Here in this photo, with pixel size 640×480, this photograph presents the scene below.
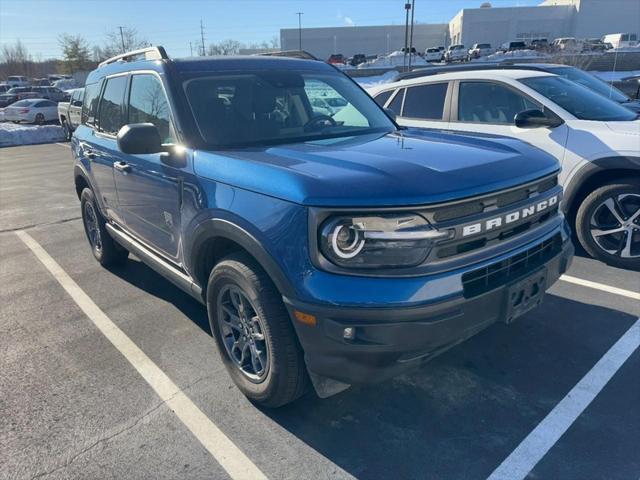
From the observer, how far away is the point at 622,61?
31219mm

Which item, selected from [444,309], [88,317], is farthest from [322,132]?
[88,317]

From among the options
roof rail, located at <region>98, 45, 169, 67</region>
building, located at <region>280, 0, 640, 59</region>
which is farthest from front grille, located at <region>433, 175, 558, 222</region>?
building, located at <region>280, 0, 640, 59</region>

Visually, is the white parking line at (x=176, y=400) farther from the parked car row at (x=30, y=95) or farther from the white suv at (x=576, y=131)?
the parked car row at (x=30, y=95)

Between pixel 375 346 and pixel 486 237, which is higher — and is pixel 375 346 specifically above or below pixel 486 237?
below

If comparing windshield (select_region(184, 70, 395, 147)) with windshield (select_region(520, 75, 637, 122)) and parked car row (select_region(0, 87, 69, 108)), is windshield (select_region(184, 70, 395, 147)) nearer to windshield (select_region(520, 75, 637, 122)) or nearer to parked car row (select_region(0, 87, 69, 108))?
windshield (select_region(520, 75, 637, 122))

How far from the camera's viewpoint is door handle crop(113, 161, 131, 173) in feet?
12.4

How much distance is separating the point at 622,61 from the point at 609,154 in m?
33.1

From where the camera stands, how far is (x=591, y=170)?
4.69 meters

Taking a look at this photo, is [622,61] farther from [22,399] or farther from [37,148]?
[22,399]

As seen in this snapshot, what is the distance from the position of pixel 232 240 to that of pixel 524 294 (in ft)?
5.20

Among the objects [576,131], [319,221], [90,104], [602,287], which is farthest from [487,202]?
[90,104]

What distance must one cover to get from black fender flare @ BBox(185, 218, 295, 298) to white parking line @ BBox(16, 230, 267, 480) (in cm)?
68

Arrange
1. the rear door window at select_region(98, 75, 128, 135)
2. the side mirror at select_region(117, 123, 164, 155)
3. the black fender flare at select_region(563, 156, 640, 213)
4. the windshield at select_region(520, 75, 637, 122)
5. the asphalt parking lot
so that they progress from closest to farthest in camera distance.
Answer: the asphalt parking lot
the side mirror at select_region(117, 123, 164, 155)
the rear door window at select_region(98, 75, 128, 135)
the black fender flare at select_region(563, 156, 640, 213)
the windshield at select_region(520, 75, 637, 122)

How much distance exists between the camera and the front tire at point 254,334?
2510 mm
